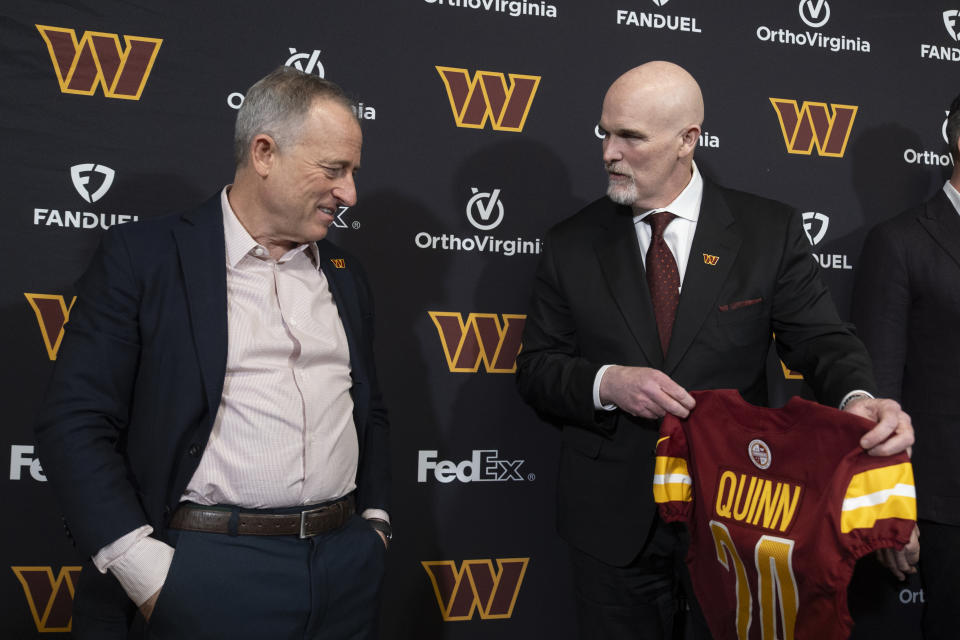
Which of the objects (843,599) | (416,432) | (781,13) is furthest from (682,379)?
(781,13)

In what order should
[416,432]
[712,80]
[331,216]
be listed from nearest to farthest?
[331,216] → [416,432] → [712,80]

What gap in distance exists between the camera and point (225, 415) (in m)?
1.82

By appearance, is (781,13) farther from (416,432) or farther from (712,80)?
(416,432)

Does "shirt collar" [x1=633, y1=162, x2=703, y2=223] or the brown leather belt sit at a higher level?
"shirt collar" [x1=633, y1=162, x2=703, y2=223]

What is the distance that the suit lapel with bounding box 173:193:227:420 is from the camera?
1.79 metres

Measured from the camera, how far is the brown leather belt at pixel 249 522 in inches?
70.2

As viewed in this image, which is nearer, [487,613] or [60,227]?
[60,227]

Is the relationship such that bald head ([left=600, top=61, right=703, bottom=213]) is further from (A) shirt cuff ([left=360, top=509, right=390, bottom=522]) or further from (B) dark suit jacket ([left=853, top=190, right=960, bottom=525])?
(A) shirt cuff ([left=360, top=509, right=390, bottom=522])

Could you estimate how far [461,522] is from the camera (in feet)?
9.41

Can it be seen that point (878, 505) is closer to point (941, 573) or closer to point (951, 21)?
point (941, 573)

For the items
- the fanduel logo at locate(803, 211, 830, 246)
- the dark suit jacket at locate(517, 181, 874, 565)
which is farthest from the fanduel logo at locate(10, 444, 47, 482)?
the fanduel logo at locate(803, 211, 830, 246)

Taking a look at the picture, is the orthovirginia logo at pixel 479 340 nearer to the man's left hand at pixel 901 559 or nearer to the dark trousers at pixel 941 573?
the man's left hand at pixel 901 559

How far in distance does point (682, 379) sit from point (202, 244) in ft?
4.12

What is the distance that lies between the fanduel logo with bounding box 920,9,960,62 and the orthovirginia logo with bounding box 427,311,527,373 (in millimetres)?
1937
